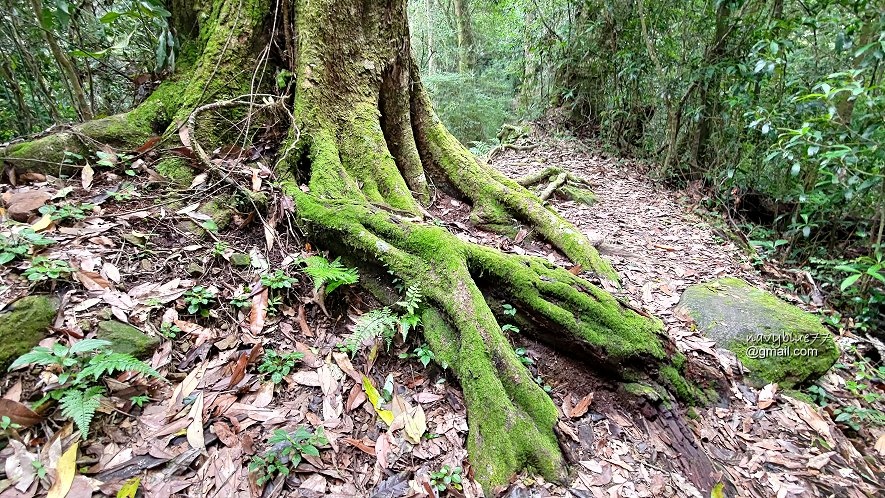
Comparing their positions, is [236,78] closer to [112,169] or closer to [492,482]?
[112,169]

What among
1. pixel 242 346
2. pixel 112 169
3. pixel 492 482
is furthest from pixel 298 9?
pixel 492 482

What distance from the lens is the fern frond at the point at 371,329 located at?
8.80 ft

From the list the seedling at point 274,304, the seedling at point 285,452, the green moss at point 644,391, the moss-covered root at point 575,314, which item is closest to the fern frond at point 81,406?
the seedling at point 285,452

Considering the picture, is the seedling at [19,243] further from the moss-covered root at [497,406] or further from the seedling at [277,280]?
the moss-covered root at [497,406]

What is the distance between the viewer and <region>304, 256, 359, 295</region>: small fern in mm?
2803

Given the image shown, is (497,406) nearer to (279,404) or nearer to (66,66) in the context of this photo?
(279,404)

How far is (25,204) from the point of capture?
2.68 metres

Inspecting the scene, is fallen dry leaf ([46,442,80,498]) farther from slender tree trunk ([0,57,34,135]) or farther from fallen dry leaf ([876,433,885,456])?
fallen dry leaf ([876,433,885,456])

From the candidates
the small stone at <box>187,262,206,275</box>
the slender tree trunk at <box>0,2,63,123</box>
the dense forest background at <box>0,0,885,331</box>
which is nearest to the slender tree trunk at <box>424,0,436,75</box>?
the dense forest background at <box>0,0,885,331</box>

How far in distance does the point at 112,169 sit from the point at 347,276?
83.1 inches

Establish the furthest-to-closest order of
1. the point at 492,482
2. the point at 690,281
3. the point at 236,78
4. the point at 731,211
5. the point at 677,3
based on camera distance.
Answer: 1. the point at 677,3
2. the point at 731,211
3. the point at 690,281
4. the point at 236,78
5. the point at 492,482

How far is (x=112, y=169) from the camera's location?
128 inches

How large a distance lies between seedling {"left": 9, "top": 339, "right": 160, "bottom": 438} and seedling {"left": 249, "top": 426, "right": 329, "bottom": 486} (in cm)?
71

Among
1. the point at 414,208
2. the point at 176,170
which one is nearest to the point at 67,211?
the point at 176,170
